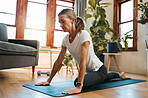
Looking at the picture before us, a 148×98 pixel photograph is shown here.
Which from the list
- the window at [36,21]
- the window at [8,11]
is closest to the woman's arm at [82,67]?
the window at [36,21]

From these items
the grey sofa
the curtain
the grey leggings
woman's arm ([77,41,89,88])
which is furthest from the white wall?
woman's arm ([77,41,89,88])

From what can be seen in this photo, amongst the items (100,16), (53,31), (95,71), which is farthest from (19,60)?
(53,31)

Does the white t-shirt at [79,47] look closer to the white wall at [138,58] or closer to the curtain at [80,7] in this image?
the white wall at [138,58]

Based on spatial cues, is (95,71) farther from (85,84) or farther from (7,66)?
(7,66)

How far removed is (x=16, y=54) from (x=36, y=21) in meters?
2.47

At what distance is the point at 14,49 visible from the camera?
2.06 meters

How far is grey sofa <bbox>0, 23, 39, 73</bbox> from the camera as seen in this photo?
1.92 m

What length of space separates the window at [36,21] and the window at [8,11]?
15.6 inches

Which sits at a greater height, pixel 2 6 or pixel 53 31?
pixel 2 6

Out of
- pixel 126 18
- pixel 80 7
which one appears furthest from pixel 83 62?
pixel 80 7

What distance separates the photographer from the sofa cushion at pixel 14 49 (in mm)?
1911

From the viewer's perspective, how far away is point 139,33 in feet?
11.2

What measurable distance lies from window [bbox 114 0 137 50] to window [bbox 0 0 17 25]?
2.85 m

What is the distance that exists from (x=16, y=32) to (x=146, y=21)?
127 inches
